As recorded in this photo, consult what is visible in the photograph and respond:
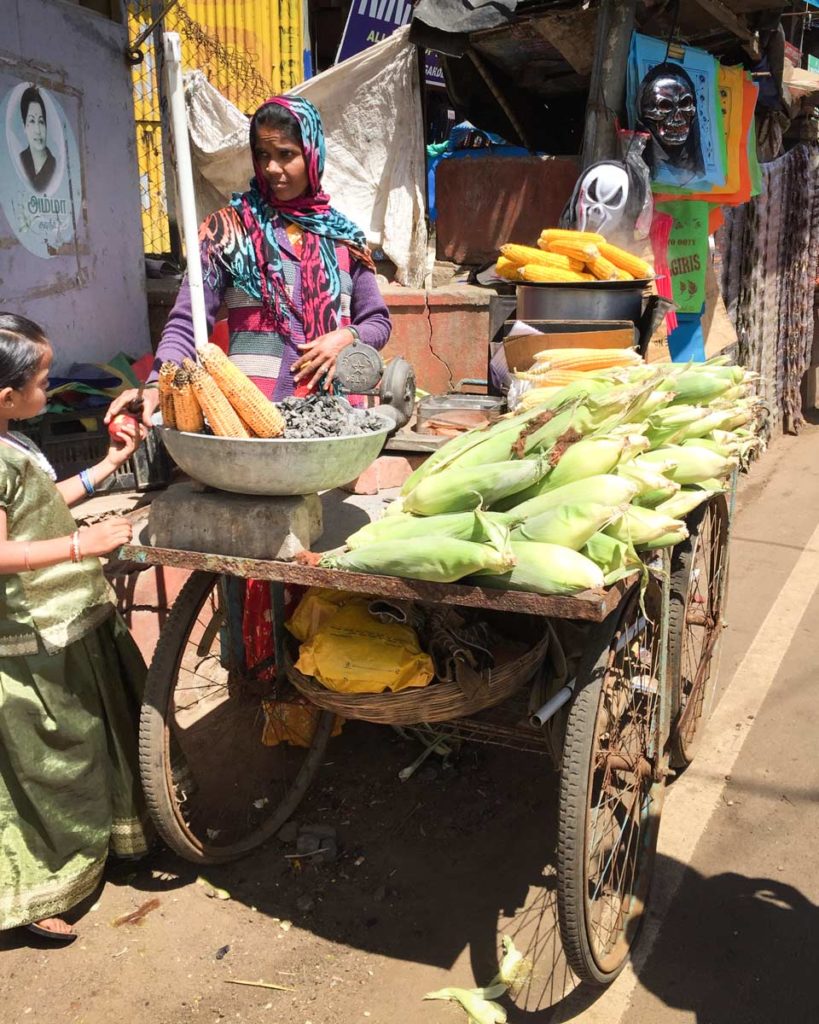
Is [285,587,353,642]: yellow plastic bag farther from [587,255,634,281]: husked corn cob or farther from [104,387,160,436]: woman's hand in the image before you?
[587,255,634,281]: husked corn cob

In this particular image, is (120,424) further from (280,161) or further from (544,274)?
(544,274)

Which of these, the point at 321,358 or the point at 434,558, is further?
the point at 321,358

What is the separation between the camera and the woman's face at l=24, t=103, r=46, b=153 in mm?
4250

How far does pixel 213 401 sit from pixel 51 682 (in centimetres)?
99

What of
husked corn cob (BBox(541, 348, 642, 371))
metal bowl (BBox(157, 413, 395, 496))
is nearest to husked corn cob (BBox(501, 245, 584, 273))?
husked corn cob (BBox(541, 348, 642, 371))

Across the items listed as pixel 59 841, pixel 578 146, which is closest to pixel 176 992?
pixel 59 841

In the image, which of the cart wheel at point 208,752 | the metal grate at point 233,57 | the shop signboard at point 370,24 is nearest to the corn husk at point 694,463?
the cart wheel at point 208,752

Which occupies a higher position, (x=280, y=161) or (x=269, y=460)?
(x=280, y=161)

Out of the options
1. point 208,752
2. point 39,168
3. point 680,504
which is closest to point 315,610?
point 680,504

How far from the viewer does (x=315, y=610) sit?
7.72 ft

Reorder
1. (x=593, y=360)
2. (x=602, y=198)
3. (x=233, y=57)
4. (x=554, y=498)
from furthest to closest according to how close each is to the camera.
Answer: (x=233, y=57)
(x=602, y=198)
(x=593, y=360)
(x=554, y=498)

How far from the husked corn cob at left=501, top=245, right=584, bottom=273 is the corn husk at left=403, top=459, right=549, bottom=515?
7.64ft

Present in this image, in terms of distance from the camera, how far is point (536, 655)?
7.39ft

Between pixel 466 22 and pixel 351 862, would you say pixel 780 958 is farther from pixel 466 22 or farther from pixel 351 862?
pixel 466 22
